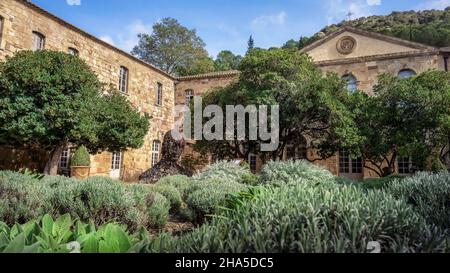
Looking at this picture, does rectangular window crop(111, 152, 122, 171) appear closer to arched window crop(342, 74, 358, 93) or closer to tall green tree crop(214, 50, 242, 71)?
arched window crop(342, 74, 358, 93)

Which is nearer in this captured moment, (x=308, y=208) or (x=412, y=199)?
(x=308, y=208)

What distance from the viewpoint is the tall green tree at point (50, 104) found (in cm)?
1053

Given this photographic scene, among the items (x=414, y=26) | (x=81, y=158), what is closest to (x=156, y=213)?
(x=81, y=158)

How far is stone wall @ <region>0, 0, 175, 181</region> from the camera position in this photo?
519 inches

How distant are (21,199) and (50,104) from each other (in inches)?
296

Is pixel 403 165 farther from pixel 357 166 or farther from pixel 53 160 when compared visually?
pixel 53 160

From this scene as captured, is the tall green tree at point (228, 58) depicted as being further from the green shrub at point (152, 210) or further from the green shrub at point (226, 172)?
the green shrub at point (152, 210)

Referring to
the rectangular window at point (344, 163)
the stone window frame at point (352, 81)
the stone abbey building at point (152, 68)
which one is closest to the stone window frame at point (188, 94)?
the stone abbey building at point (152, 68)

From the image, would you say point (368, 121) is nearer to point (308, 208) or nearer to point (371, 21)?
point (308, 208)

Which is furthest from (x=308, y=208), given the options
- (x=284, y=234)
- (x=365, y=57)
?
(x=365, y=57)

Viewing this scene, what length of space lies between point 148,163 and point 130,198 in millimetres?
16230

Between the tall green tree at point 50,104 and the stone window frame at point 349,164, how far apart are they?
14430 mm

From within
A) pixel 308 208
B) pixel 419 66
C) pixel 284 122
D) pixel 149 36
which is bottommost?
pixel 308 208

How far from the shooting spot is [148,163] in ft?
68.0
